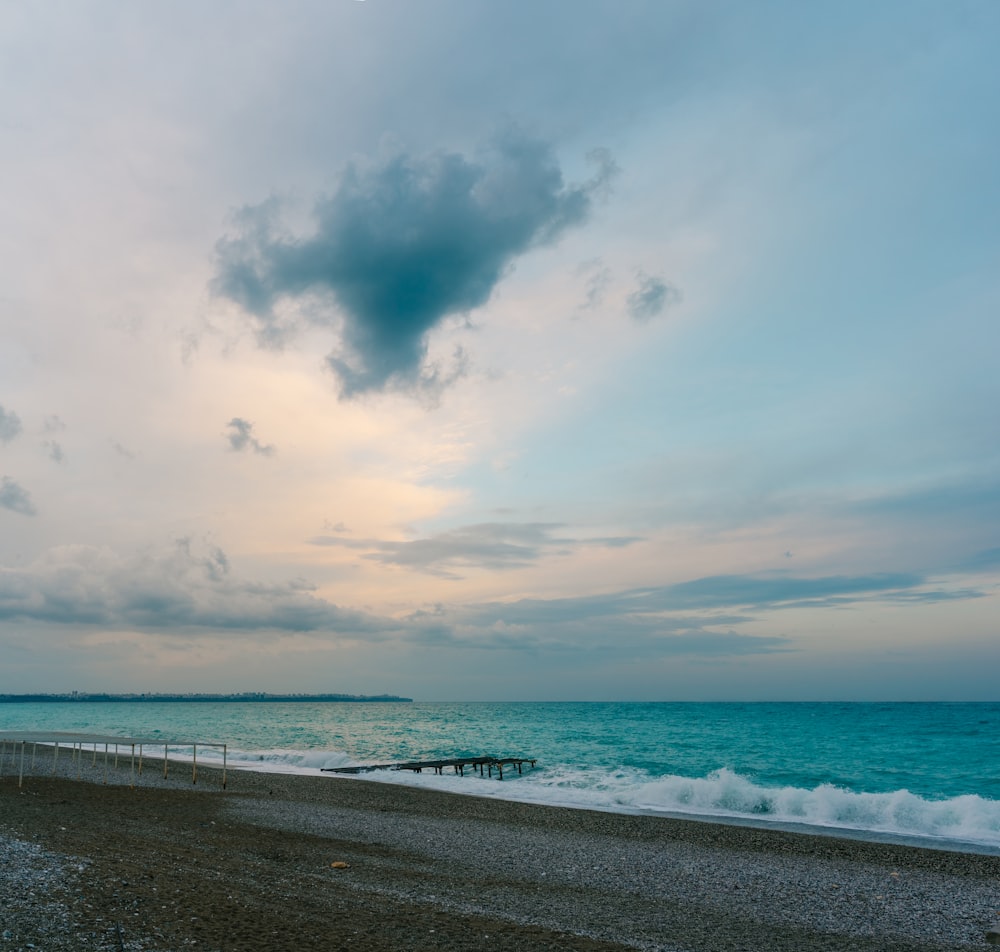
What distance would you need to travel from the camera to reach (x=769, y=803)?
92.4ft

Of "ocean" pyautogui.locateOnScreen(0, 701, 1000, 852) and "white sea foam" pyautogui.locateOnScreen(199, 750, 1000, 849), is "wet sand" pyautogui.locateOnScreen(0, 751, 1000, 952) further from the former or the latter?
"ocean" pyautogui.locateOnScreen(0, 701, 1000, 852)

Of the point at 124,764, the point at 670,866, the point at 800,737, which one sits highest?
the point at 670,866

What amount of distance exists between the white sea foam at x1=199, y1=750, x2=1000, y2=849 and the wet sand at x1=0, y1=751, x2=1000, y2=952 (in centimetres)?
471

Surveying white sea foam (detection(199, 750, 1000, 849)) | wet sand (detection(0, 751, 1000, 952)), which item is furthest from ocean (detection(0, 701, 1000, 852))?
wet sand (detection(0, 751, 1000, 952))

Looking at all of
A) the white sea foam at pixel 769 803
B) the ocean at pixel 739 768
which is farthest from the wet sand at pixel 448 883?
the ocean at pixel 739 768

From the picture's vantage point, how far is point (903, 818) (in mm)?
25375

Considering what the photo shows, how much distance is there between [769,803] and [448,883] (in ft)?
66.0

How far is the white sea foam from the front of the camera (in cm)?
2412

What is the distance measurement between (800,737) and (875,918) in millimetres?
68404

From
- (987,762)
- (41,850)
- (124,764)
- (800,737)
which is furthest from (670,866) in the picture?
(800,737)

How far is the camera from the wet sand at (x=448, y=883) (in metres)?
8.95

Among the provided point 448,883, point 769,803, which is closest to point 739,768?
point 769,803

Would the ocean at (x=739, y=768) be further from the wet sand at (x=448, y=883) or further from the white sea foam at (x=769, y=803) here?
the wet sand at (x=448, y=883)

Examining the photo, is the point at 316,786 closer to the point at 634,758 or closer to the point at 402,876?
the point at 402,876
